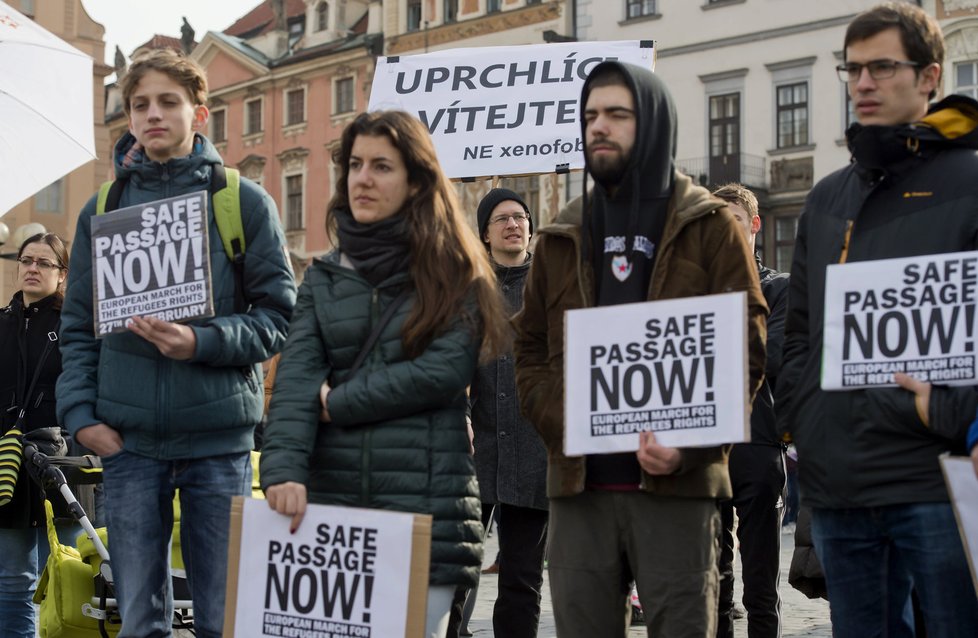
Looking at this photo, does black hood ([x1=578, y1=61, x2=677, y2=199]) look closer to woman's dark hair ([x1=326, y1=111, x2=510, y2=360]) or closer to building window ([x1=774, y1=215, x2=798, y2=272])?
woman's dark hair ([x1=326, y1=111, x2=510, y2=360])

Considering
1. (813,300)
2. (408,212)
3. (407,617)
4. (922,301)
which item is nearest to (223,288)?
(408,212)

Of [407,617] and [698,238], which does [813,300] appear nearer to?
[698,238]

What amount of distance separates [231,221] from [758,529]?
289cm

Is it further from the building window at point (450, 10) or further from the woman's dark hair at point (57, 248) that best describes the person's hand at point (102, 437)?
the building window at point (450, 10)

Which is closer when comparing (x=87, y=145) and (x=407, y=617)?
(x=407, y=617)

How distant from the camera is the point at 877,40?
4.04m

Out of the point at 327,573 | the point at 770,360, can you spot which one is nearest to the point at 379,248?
the point at 327,573

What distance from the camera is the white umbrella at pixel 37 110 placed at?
6414 mm

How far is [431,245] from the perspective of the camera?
4.33 m

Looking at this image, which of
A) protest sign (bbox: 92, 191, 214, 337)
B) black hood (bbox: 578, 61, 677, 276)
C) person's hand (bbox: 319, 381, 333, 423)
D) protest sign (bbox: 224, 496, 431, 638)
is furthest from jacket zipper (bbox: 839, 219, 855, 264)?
protest sign (bbox: 92, 191, 214, 337)

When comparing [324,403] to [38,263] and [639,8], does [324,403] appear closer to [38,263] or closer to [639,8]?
[38,263]

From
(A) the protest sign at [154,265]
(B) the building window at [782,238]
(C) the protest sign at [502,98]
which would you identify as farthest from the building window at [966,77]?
(A) the protest sign at [154,265]

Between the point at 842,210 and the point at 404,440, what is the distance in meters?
1.38

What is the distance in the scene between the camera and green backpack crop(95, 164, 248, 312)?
15.5 feet
